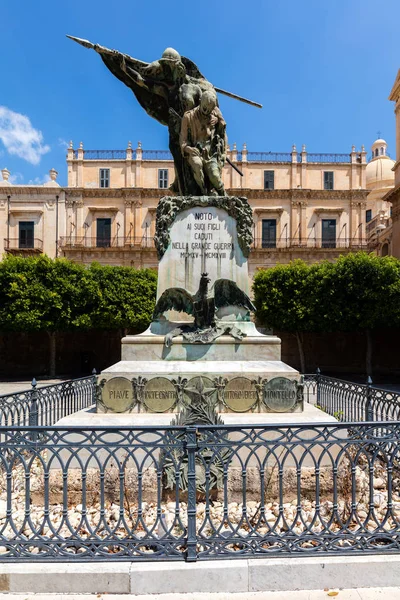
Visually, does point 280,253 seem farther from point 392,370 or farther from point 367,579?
point 367,579

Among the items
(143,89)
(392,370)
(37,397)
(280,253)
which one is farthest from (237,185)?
(37,397)

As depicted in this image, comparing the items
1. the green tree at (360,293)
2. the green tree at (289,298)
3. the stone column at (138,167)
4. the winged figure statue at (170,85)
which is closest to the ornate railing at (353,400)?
the winged figure statue at (170,85)

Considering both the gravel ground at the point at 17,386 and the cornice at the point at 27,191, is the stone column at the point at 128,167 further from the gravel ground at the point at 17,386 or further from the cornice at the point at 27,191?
the gravel ground at the point at 17,386

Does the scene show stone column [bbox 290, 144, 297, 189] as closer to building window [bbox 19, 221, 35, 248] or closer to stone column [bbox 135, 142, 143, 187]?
stone column [bbox 135, 142, 143, 187]

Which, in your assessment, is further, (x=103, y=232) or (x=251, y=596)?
(x=103, y=232)

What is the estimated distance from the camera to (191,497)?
3342mm

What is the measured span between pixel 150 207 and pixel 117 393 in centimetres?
3550

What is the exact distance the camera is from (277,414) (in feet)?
19.5

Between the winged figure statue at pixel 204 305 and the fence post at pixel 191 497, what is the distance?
342 cm

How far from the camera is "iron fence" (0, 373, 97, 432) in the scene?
6961mm

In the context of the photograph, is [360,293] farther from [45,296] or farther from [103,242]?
[103,242]

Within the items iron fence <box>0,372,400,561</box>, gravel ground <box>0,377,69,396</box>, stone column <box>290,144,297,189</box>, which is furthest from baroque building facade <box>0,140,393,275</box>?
iron fence <box>0,372,400,561</box>

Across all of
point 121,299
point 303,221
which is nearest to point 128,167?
point 303,221

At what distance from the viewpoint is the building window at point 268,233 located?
39.9 metres
